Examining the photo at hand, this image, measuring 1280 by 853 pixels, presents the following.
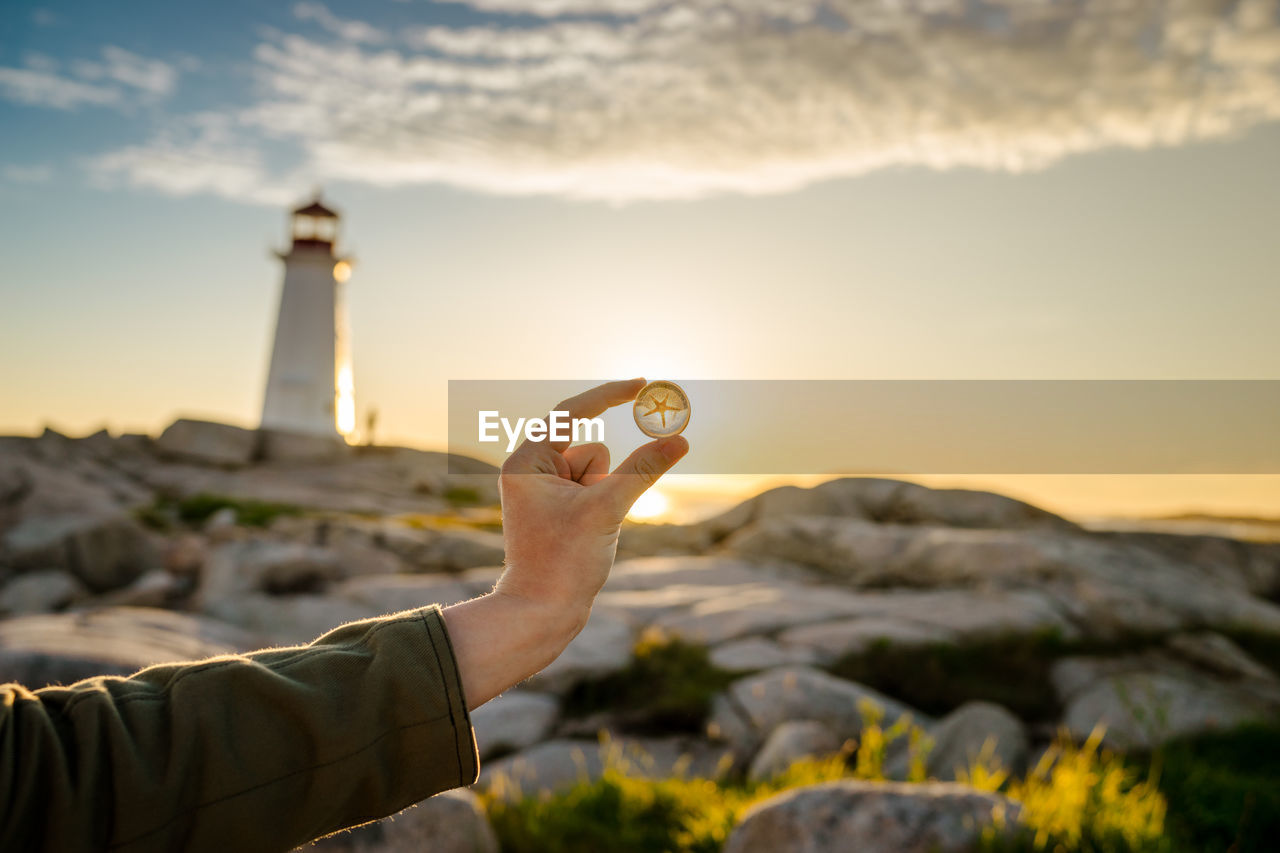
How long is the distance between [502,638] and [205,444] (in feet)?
120

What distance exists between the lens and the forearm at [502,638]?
1.89 metres

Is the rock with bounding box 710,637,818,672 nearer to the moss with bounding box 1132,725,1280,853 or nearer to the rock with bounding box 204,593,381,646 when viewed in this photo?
the moss with bounding box 1132,725,1280,853

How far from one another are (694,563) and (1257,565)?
929 cm

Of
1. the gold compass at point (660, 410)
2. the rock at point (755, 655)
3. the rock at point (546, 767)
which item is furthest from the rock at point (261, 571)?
the gold compass at point (660, 410)

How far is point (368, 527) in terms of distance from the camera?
17.6 meters

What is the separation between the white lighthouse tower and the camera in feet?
135

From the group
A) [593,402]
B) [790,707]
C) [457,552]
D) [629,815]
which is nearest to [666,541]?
[457,552]

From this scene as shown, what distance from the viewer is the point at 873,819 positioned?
14.1 feet

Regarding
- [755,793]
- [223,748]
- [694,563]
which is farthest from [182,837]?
[694,563]

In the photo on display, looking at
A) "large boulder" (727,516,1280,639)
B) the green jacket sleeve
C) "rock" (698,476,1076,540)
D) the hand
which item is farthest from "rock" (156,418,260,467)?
the green jacket sleeve

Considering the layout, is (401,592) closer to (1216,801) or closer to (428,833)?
(428,833)

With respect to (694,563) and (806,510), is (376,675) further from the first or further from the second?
(806,510)

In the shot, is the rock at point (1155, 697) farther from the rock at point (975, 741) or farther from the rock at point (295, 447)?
the rock at point (295, 447)

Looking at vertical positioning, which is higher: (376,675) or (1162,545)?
(376,675)
